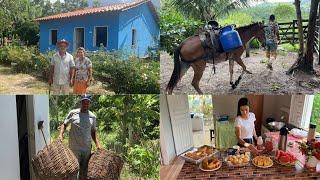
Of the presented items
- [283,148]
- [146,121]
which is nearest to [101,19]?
[146,121]

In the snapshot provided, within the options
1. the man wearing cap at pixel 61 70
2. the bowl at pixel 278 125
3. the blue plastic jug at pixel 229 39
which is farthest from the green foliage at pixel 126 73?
the bowl at pixel 278 125

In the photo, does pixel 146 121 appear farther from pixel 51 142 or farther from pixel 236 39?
pixel 236 39

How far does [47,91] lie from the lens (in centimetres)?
252

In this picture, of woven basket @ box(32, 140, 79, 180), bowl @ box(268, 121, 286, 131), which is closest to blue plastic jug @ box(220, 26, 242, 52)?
bowl @ box(268, 121, 286, 131)

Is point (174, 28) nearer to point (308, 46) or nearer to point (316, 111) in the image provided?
point (308, 46)

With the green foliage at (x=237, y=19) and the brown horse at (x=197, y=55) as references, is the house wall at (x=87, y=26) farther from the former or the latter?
the green foliage at (x=237, y=19)

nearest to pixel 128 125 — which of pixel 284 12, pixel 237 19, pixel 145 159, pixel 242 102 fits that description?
pixel 145 159

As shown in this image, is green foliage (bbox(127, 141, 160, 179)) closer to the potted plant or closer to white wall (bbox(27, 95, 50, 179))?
white wall (bbox(27, 95, 50, 179))

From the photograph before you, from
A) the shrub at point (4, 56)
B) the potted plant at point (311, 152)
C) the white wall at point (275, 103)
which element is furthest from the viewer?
the shrub at point (4, 56)

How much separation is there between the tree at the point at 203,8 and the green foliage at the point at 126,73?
0.34m

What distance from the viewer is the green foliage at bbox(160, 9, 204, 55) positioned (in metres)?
2.32

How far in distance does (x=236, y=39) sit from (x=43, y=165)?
132 cm

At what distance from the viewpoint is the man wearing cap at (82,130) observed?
98.5 inches

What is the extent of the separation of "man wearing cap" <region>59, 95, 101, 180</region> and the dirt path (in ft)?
0.31
